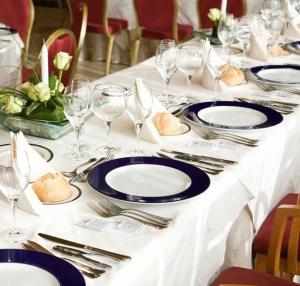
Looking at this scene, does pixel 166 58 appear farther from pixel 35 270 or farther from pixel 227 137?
pixel 35 270

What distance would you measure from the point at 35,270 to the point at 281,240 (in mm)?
840

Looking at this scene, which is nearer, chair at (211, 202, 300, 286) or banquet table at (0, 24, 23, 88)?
chair at (211, 202, 300, 286)

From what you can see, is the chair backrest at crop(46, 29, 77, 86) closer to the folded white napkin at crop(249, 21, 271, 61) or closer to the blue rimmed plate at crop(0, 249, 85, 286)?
the folded white napkin at crop(249, 21, 271, 61)

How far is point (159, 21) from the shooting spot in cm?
488

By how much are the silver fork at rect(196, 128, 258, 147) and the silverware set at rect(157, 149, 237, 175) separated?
0.16 meters

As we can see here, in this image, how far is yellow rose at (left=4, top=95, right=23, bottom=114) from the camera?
168cm

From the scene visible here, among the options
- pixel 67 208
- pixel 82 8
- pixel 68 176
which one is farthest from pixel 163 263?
pixel 82 8

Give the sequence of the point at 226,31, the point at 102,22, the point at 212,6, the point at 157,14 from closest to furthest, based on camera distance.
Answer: the point at 226,31 → the point at 212,6 → the point at 157,14 → the point at 102,22

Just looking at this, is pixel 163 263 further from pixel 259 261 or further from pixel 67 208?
pixel 259 261

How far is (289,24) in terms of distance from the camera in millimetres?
3258

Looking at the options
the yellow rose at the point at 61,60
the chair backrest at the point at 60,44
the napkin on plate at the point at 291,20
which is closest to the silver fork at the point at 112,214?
the yellow rose at the point at 61,60

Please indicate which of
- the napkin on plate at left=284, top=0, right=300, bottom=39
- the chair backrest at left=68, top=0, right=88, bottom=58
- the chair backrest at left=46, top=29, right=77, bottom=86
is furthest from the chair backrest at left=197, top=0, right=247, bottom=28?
the chair backrest at left=46, top=29, right=77, bottom=86

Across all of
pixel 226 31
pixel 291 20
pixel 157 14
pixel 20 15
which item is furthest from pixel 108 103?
pixel 157 14

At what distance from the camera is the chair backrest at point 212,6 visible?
463cm
